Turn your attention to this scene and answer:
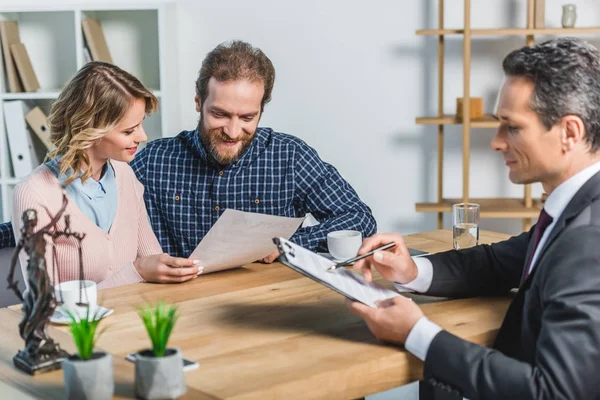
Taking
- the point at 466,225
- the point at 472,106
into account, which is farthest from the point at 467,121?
the point at 466,225

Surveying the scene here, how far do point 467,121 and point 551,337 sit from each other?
2.65 m

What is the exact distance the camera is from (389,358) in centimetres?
152

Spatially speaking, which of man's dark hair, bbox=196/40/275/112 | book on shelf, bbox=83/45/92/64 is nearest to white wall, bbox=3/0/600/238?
book on shelf, bbox=83/45/92/64

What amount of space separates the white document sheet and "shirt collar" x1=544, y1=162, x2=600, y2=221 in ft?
2.00

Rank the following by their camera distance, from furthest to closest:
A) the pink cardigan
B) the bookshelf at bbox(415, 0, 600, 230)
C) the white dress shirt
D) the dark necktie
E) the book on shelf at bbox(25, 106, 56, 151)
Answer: the book on shelf at bbox(25, 106, 56, 151), the bookshelf at bbox(415, 0, 600, 230), the pink cardigan, the dark necktie, the white dress shirt

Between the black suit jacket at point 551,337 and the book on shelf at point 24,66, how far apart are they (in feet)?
9.79

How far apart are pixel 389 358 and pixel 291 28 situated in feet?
9.38

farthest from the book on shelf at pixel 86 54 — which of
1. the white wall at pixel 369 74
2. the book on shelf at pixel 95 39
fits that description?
the white wall at pixel 369 74

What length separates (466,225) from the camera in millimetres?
2219

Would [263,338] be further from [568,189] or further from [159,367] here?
[568,189]

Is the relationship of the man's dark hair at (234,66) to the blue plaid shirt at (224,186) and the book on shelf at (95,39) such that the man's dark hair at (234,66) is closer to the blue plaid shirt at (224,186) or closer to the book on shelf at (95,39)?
the blue plaid shirt at (224,186)

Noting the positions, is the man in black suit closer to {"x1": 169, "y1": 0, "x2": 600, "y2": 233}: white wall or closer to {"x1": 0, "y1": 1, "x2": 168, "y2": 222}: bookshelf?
{"x1": 169, "y1": 0, "x2": 600, "y2": 233}: white wall

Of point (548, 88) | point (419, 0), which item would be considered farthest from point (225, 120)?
point (419, 0)

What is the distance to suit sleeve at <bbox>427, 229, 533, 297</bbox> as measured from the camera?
1.86m
